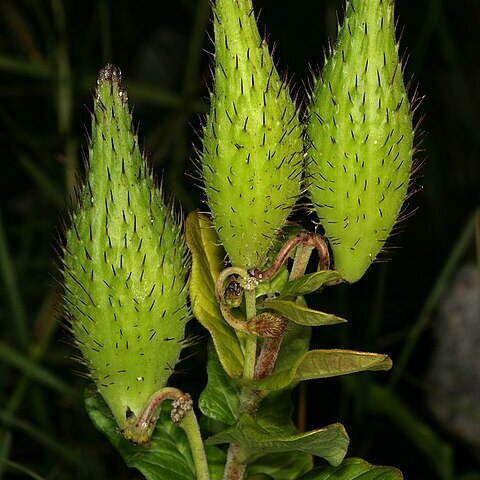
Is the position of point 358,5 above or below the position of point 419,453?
above

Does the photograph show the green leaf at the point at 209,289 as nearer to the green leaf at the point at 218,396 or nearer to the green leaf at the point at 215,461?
the green leaf at the point at 218,396

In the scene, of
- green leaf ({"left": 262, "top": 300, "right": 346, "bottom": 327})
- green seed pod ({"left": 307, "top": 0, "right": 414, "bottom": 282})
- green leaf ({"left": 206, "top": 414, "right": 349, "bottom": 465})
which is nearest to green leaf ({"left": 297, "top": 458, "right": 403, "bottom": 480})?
green leaf ({"left": 206, "top": 414, "right": 349, "bottom": 465})

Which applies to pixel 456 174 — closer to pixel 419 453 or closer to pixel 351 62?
pixel 419 453

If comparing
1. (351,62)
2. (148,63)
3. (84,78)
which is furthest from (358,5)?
(148,63)

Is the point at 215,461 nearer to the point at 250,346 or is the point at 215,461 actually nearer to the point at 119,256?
the point at 250,346

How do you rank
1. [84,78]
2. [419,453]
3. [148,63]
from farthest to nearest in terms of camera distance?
1. [148,63]
2. [84,78]
3. [419,453]

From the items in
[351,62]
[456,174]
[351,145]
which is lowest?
[351,145]

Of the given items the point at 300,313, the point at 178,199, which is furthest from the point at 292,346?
the point at 178,199

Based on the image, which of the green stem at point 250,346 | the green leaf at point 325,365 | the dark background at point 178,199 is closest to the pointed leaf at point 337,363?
the green leaf at point 325,365
